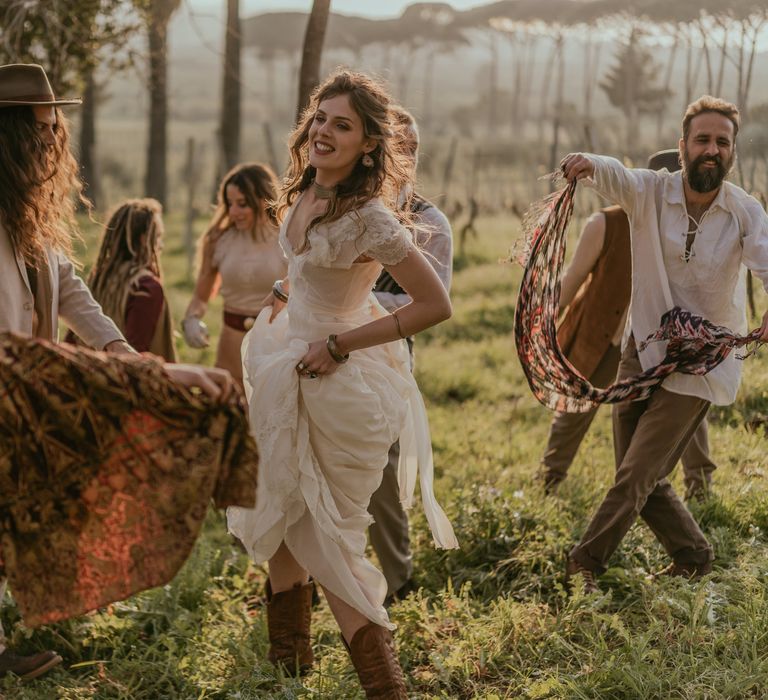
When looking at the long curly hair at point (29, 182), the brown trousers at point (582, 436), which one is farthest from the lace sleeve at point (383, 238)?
the brown trousers at point (582, 436)

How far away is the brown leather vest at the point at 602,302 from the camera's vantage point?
5.56 meters

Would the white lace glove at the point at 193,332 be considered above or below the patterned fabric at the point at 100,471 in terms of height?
below

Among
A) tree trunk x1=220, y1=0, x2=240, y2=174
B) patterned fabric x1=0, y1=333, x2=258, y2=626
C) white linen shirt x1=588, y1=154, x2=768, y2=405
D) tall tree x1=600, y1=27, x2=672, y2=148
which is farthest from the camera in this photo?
tall tree x1=600, y1=27, x2=672, y2=148

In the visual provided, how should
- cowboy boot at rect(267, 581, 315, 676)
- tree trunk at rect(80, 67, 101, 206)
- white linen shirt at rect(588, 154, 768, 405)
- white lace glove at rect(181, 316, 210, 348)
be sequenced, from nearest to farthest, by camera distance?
cowboy boot at rect(267, 581, 315, 676)
white linen shirt at rect(588, 154, 768, 405)
white lace glove at rect(181, 316, 210, 348)
tree trunk at rect(80, 67, 101, 206)

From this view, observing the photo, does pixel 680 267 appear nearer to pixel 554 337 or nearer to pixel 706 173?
pixel 706 173

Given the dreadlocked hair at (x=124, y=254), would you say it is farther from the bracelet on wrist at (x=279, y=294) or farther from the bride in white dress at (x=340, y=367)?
the bride in white dress at (x=340, y=367)

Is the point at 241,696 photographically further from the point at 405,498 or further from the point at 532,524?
the point at 532,524

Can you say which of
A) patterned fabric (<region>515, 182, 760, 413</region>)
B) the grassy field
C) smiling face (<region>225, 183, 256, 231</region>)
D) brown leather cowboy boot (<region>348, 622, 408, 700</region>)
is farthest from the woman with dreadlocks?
brown leather cowboy boot (<region>348, 622, 408, 700</region>)

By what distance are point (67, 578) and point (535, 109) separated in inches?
4342

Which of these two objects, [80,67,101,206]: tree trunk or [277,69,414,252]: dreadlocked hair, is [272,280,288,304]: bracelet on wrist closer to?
[277,69,414,252]: dreadlocked hair

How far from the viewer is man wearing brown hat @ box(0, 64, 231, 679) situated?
3.67 metres

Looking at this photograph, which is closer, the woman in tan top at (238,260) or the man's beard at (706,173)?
the man's beard at (706,173)

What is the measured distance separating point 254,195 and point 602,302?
88.1 inches

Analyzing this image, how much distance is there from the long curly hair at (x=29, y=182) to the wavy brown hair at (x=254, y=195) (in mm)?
2458
